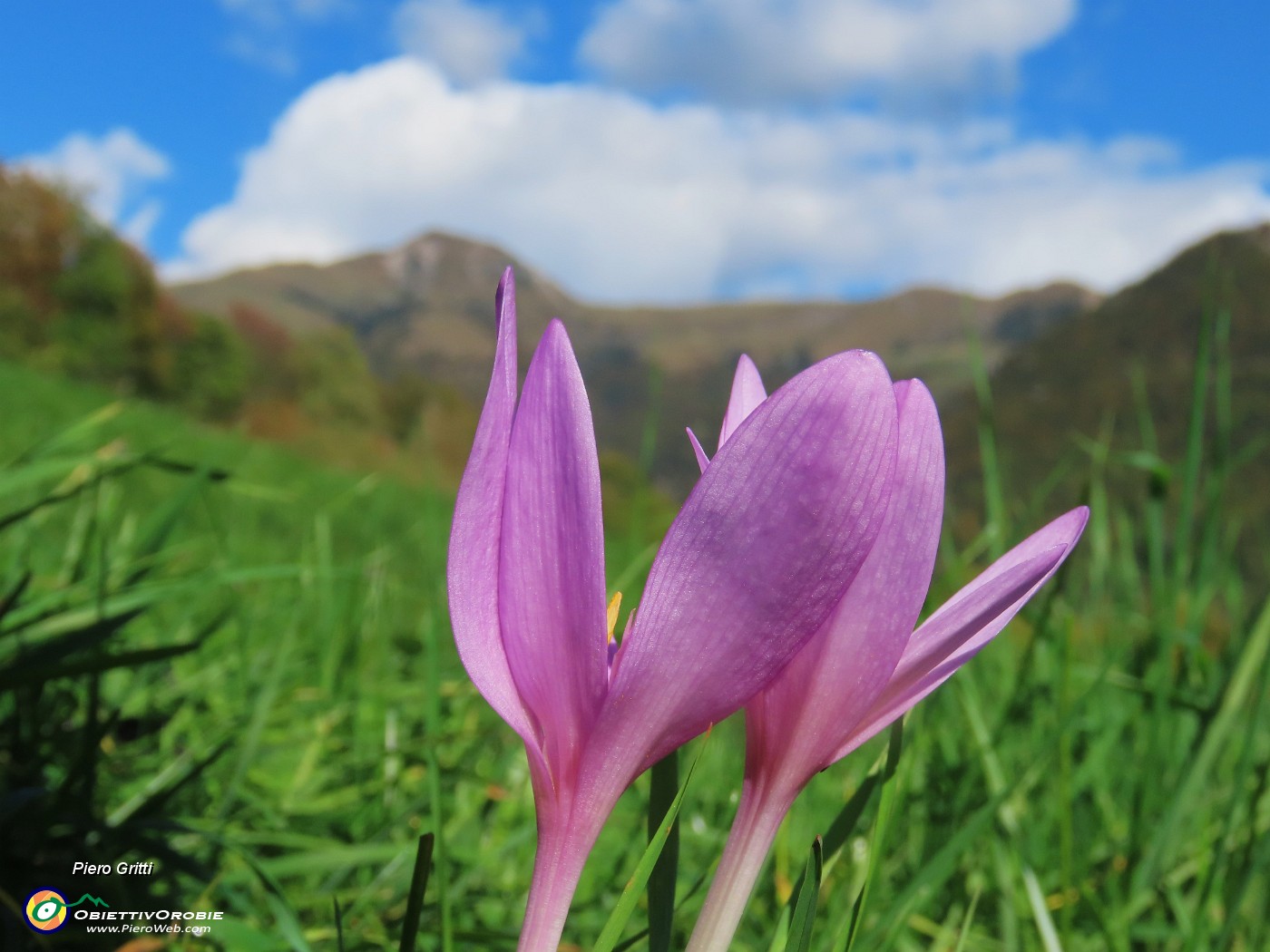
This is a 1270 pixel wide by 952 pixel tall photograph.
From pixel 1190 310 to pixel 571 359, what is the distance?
3791 inches

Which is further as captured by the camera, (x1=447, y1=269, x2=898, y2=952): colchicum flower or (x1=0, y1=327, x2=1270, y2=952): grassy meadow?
(x1=0, y1=327, x2=1270, y2=952): grassy meadow

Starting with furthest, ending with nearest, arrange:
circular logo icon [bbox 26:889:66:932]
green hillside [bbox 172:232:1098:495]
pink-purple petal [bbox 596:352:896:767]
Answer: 1. green hillside [bbox 172:232:1098:495]
2. circular logo icon [bbox 26:889:66:932]
3. pink-purple petal [bbox 596:352:896:767]

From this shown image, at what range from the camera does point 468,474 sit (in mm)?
416

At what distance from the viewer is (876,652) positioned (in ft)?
1.38

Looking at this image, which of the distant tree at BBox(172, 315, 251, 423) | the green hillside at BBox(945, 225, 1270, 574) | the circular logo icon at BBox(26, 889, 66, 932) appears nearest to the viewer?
the circular logo icon at BBox(26, 889, 66, 932)

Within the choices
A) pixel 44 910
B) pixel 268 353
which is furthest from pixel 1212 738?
pixel 268 353

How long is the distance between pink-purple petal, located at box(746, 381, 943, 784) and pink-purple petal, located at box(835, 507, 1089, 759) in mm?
18

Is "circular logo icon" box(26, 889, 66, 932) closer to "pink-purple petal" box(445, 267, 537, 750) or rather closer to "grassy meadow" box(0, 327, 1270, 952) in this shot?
"grassy meadow" box(0, 327, 1270, 952)

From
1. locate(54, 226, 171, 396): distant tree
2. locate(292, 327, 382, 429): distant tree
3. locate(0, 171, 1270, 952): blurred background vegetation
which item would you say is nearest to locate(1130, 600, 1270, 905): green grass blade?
locate(0, 171, 1270, 952): blurred background vegetation

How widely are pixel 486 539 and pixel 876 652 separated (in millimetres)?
164

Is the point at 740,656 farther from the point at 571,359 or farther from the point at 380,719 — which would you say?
the point at 380,719

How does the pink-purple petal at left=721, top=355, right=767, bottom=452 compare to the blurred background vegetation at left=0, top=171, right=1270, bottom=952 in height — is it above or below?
above

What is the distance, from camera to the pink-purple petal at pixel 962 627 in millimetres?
429

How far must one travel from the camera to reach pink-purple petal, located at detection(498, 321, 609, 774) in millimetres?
396
